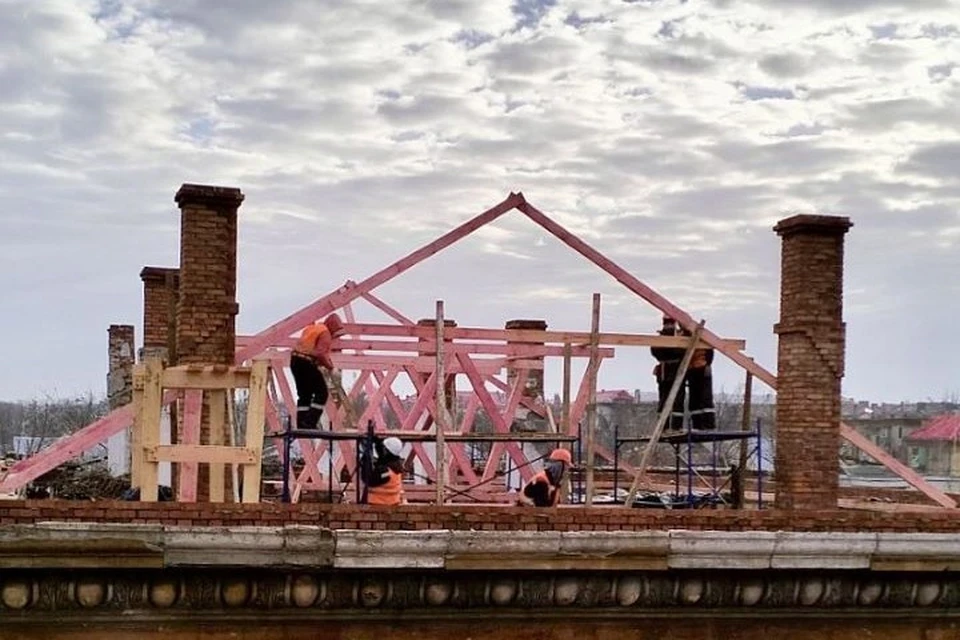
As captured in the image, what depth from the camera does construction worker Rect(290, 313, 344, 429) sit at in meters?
13.9

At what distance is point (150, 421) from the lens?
10469 millimetres

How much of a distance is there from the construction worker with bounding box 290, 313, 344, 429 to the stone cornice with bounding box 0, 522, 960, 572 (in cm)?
528

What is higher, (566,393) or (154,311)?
(154,311)

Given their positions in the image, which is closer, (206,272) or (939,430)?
(206,272)

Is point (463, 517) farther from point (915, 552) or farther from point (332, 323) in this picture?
point (332, 323)

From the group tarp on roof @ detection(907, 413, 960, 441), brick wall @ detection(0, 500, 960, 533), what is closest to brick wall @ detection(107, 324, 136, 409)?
brick wall @ detection(0, 500, 960, 533)

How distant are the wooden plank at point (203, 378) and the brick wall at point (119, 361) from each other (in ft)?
44.5

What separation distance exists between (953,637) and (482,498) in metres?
9.53

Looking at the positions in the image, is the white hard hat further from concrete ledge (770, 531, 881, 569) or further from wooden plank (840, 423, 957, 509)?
wooden plank (840, 423, 957, 509)

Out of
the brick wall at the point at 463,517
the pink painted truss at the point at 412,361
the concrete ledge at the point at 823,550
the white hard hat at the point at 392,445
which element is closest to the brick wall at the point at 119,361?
the pink painted truss at the point at 412,361

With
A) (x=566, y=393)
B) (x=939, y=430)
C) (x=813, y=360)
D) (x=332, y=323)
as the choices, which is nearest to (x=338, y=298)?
(x=332, y=323)

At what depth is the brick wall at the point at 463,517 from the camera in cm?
881

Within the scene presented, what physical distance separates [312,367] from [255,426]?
363 cm

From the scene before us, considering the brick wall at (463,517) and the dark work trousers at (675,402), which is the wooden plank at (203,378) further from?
the dark work trousers at (675,402)
